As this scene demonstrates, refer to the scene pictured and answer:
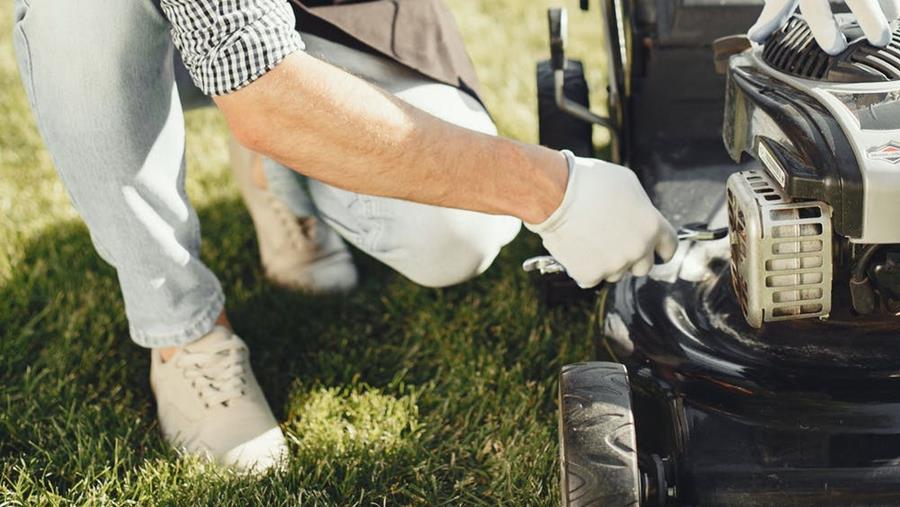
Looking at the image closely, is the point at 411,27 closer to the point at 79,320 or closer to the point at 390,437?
the point at 390,437

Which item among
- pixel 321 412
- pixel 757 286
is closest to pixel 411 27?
pixel 321 412

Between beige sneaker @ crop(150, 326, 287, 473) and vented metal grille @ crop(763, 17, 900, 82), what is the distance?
79 centimetres

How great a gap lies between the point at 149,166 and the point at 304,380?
410 millimetres

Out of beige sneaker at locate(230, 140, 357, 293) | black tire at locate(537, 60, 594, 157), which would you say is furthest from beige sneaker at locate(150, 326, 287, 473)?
black tire at locate(537, 60, 594, 157)

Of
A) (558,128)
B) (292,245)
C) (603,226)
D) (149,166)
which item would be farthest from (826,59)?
(292,245)

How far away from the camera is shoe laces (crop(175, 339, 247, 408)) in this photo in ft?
5.23

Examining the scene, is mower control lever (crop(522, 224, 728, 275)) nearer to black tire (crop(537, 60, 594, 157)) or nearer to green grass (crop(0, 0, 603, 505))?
green grass (crop(0, 0, 603, 505))

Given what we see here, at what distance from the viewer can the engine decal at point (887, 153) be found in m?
1.07

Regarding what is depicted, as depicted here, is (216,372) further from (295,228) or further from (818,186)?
(818,186)

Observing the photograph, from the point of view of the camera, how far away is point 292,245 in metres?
1.99

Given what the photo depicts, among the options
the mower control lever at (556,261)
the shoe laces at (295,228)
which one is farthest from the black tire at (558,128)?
the shoe laces at (295,228)

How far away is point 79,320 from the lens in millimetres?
1871

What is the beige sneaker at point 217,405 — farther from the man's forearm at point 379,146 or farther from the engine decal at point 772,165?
the engine decal at point 772,165

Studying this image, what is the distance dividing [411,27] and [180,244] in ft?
1.45
